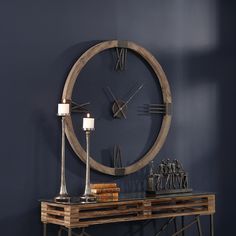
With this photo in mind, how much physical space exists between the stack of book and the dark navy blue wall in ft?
0.96

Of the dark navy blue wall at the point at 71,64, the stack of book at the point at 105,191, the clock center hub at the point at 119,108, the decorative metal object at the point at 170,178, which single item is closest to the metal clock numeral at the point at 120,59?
the dark navy blue wall at the point at 71,64

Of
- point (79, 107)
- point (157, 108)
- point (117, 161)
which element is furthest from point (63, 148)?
point (157, 108)

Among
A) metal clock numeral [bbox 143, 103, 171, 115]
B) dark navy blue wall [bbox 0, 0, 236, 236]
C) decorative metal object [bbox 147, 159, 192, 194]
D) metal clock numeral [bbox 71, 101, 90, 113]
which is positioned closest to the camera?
dark navy blue wall [bbox 0, 0, 236, 236]

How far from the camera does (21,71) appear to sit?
469cm

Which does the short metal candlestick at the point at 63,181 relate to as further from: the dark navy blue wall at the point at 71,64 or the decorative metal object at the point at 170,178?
the decorative metal object at the point at 170,178

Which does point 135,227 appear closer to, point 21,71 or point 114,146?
point 114,146

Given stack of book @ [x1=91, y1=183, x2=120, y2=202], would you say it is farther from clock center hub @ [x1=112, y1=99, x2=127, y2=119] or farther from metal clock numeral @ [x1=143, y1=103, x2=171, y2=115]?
metal clock numeral @ [x1=143, y1=103, x2=171, y2=115]

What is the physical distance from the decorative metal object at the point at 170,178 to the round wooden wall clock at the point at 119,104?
16 centimetres

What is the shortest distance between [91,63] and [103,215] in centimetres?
124

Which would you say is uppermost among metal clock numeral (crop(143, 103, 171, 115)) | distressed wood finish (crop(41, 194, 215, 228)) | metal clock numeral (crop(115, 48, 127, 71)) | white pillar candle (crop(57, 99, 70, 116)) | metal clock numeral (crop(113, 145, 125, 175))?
metal clock numeral (crop(115, 48, 127, 71))

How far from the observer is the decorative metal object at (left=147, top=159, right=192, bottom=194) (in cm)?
511

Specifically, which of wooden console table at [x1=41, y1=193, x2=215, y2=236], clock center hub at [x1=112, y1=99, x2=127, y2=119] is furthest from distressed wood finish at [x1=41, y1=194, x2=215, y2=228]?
clock center hub at [x1=112, y1=99, x2=127, y2=119]

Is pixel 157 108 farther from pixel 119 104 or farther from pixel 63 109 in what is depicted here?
pixel 63 109

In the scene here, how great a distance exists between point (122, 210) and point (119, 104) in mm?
924
